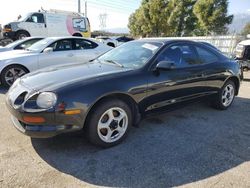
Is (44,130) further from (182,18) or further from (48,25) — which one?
(182,18)

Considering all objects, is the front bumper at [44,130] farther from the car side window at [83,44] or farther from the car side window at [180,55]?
the car side window at [83,44]

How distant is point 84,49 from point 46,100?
5024 millimetres

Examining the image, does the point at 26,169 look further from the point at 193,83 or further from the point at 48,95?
the point at 193,83

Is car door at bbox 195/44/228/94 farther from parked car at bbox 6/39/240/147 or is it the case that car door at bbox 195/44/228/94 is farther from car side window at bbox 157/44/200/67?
car side window at bbox 157/44/200/67

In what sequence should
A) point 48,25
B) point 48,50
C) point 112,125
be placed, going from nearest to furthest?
point 112,125, point 48,50, point 48,25

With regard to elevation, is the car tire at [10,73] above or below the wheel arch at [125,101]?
below

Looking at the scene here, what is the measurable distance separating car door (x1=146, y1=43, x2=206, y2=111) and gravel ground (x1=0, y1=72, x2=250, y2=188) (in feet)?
1.72

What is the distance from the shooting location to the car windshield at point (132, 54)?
3727 mm

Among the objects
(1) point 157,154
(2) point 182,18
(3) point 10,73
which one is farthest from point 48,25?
(2) point 182,18

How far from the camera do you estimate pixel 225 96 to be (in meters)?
5.08

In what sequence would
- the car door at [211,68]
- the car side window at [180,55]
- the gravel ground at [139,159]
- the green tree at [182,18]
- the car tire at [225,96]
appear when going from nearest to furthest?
1. the gravel ground at [139,159]
2. the car side window at [180,55]
3. the car door at [211,68]
4. the car tire at [225,96]
5. the green tree at [182,18]

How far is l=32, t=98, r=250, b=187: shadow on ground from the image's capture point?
267 centimetres

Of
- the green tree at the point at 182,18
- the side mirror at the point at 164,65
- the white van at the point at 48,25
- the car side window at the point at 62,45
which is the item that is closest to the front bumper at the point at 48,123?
the side mirror at the point at 164,65

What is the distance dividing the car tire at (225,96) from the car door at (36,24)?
13.1 m
